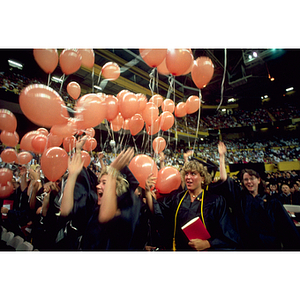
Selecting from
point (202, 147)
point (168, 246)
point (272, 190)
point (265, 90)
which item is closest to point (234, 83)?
point (265, 90)

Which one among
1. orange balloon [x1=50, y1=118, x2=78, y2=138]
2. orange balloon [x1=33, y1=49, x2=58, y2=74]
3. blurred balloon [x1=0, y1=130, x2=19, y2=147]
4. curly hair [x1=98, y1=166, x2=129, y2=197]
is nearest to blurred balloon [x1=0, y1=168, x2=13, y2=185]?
blurred balloon [x1=0, y1=130, x2=19, y2=147]

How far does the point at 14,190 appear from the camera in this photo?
2.73 metres

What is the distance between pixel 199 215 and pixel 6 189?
279cm

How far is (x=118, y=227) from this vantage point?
1.48 metres

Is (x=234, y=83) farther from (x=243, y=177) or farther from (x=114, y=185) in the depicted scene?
(x=114, y=185)

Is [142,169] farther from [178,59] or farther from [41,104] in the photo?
[178,59]

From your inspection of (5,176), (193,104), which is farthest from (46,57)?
(193,104)

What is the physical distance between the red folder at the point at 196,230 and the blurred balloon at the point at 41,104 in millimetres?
1508

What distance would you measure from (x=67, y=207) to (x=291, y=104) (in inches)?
719

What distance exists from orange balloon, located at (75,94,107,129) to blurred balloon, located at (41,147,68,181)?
506 mm

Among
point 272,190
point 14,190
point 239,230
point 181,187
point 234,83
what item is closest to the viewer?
point 239,230

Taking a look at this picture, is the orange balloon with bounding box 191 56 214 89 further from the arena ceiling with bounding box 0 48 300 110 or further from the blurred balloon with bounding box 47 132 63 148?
the arena ceiling with bounding box 0 48 300 110

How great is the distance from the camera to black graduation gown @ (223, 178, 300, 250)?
1586mm

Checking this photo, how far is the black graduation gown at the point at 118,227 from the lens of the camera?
56.7 inches
